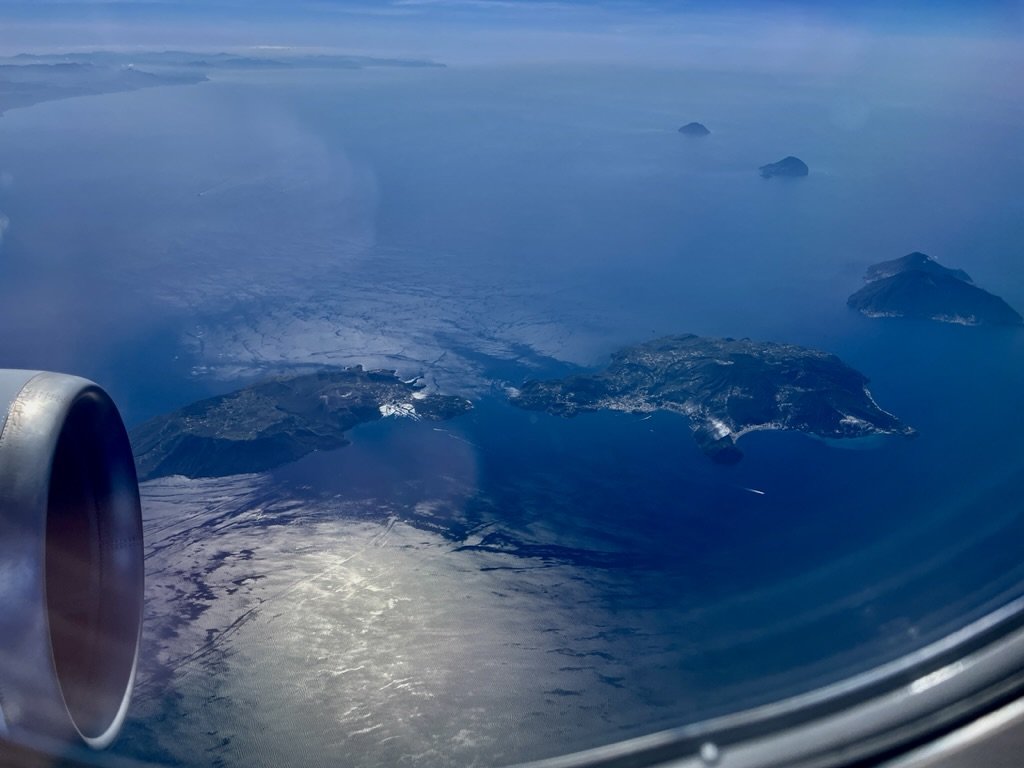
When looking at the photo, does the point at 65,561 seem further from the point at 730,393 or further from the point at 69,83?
the point at 69,83

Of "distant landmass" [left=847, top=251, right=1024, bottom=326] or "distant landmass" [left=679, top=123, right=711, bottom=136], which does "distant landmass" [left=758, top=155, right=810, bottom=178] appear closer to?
"distant landmass" [left=679, top=123, right=711, bottom=136]

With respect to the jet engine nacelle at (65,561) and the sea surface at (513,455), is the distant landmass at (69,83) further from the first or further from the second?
the jet engine nacelle at (65,561)

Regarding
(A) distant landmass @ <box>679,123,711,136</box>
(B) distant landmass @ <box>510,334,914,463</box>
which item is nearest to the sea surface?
(B) distant landmass @ <box>510,334,914,463</box>

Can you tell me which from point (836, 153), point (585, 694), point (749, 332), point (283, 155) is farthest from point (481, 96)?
point (585, 694)

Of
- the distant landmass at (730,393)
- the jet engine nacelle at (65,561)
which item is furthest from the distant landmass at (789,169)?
the jet engine nacelle at (65,561)

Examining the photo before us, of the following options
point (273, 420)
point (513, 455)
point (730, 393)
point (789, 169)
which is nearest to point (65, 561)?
point (513, 455)

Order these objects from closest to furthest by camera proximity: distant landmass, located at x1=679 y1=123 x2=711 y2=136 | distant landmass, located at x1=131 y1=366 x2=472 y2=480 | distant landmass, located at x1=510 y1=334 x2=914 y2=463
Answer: distant landmass, located at x1=131 y1=366 x2=472 y2=480, distant landmass, located at x1=510 y1=334 x2=914 y2=463, distant landmass, located at x1=679 y1=123 x2=711 y2=136

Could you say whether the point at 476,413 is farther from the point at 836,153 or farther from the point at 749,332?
the point at 836,153
